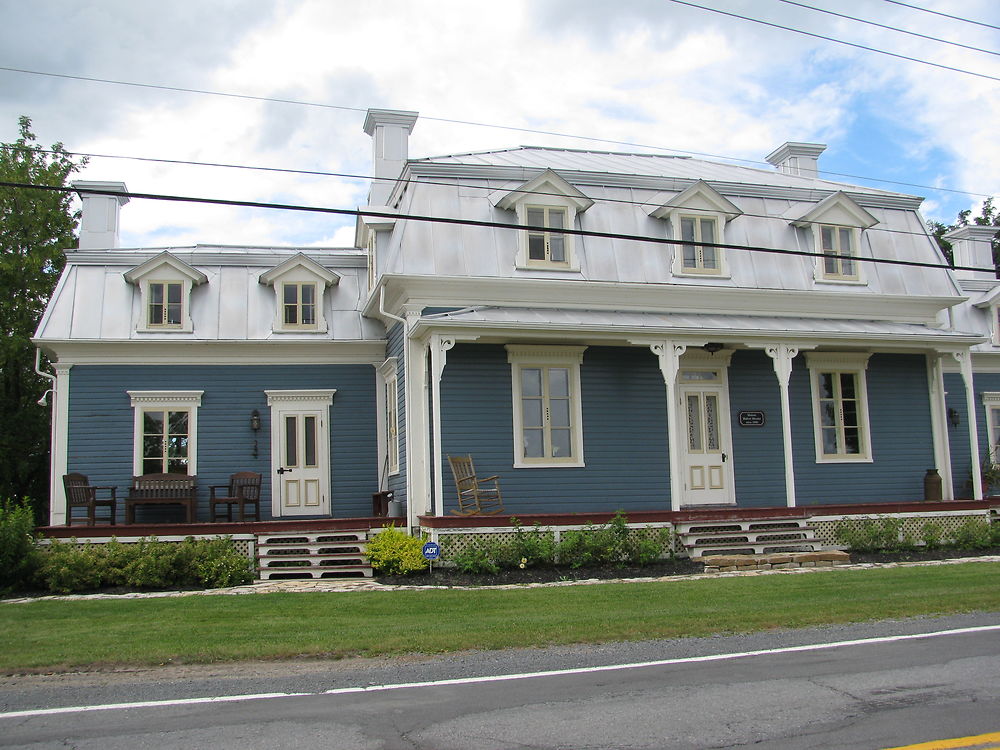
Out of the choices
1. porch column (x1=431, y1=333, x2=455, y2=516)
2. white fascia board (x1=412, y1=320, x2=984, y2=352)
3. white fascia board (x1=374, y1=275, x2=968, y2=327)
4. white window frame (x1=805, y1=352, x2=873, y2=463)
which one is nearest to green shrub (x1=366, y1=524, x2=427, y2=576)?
porch column (x1=431, y1=333, x2=455, y2=516)

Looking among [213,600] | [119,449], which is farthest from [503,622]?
[119,449]

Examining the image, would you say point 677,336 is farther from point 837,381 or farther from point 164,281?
point 164,281

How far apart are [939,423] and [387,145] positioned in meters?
12.3

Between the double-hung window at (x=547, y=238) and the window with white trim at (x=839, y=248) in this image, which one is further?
the window with white trim at (x=839, y=248)

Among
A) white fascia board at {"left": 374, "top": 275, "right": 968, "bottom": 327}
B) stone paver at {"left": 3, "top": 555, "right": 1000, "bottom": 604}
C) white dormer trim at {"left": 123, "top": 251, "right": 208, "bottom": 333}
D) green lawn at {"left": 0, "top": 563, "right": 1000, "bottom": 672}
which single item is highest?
white dormer trim at {"left": 123, "top": 251, "right": 208, "bottom": 333}

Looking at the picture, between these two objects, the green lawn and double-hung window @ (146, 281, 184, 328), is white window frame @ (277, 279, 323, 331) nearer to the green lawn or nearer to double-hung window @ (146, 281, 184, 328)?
double-hung window @ (146, 281, 184, 328)

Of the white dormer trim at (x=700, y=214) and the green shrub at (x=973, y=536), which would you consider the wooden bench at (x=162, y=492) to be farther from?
the green shrub at (x=973, y=536)

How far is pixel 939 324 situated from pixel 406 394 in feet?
35.9

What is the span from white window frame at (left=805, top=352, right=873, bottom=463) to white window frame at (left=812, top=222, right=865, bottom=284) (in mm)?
1433

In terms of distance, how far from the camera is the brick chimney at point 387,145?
19266 mm

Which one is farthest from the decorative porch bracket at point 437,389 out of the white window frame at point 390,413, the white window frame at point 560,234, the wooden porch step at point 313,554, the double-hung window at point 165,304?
the double-hung window at point 165,304

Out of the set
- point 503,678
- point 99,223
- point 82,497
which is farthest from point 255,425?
point 503,678

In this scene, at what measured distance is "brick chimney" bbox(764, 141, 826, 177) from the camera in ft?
74.4

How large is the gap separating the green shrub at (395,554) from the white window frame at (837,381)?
323 inches
